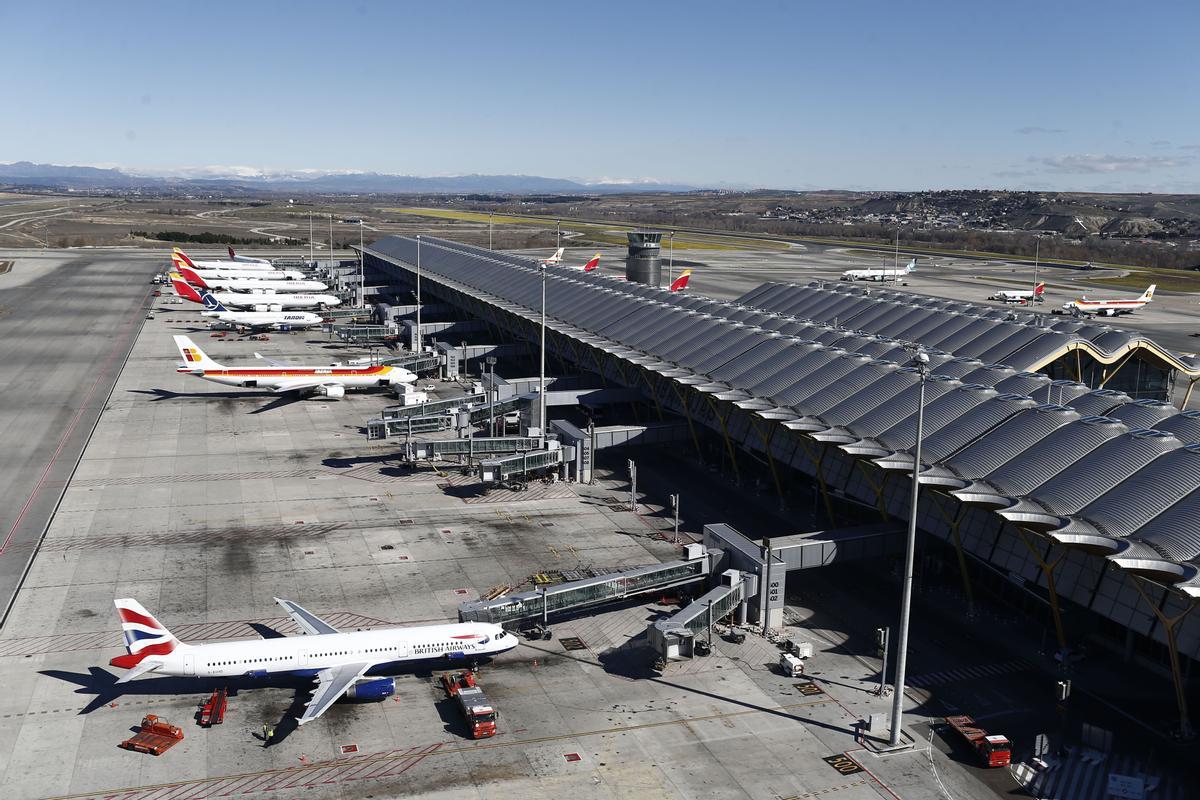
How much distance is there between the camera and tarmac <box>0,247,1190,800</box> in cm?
3672

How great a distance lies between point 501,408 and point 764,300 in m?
55.3

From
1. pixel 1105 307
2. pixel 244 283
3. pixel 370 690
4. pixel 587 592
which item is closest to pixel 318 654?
pixel 370 690

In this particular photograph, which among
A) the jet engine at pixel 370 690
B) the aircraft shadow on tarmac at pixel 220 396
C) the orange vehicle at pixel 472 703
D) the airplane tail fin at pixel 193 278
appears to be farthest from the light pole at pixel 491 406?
the airplane tail fin at pixel 193 278

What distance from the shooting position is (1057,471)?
50719 millimetres

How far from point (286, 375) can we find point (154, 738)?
65.3 meters

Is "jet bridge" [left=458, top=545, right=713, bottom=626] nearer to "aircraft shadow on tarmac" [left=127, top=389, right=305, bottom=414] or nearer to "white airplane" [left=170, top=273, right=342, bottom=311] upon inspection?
"aircraft shadow on tarmac" [left=127, top=389, right=305, bottom=414]

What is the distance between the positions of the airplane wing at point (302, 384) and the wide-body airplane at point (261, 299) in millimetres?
62379

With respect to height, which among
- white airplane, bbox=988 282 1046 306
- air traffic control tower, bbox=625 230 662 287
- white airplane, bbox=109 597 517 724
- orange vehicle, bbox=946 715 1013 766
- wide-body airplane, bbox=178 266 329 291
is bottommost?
orange vehicle, bbox=946 715 1013 766

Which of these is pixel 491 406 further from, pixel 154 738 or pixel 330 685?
pixel 154 738

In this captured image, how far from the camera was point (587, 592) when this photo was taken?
165 feet

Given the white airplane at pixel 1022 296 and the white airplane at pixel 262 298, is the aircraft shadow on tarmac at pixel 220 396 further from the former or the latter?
the white airplane at pixel 1022 296

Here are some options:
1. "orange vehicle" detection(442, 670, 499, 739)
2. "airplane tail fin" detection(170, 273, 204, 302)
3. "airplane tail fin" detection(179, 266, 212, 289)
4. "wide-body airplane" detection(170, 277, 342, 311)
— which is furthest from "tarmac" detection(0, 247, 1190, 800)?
"airplane tail fin" detection(179, 266, 212, 289)

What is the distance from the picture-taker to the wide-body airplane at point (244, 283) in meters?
170

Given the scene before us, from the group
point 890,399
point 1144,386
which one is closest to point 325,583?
point 890,399
